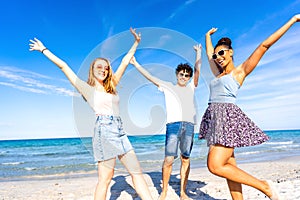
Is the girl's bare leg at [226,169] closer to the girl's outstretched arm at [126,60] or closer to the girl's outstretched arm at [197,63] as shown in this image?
the girl's outstretched arm at [197,63]

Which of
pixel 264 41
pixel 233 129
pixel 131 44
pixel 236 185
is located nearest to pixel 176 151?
pixel 236 185

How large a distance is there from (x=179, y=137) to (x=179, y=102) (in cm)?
54

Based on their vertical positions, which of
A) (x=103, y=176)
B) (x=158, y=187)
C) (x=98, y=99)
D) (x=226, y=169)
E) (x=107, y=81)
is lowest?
(x=158, y=187)

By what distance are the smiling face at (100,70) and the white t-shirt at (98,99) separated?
0.15 metres

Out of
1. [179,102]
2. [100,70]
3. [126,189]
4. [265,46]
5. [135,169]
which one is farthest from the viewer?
[126,189]

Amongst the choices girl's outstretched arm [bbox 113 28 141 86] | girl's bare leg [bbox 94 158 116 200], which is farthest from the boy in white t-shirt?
girl's bare leg [bbox 94 158 116 200]

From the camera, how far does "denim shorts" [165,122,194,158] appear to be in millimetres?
4492

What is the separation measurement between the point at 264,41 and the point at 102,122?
1932 mm

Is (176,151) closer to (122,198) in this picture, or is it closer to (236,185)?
(236,185)

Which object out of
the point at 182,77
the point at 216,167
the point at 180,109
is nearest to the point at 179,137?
the point at 180,109

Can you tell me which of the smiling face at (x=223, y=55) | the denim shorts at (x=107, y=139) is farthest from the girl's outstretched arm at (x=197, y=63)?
the denim shorts at (x=107, y=139)

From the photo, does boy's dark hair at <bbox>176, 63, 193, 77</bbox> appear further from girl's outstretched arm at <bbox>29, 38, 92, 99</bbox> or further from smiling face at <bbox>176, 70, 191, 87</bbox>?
girl's outstretched arm at <bbox>29, 38, 92, 99</bbox>

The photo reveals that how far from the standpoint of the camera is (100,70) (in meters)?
3.48

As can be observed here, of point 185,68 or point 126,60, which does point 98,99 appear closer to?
point 126,60
